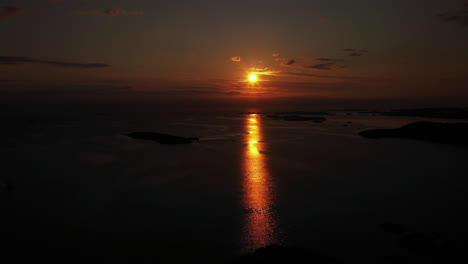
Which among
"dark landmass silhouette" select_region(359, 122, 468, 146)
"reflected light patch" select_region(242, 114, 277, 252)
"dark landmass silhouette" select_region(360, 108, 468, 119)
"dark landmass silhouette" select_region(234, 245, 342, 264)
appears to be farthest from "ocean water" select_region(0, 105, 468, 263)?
"dark landmass silhouette" select_region(360, 108, 468, 119)

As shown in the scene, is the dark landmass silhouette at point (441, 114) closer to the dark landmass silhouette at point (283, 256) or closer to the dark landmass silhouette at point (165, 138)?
the dark landmass silhouette at point (165, 138)

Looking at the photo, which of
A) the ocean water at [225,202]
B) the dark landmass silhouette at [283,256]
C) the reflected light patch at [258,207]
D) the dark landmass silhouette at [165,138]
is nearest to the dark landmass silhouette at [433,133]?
the ocean water at [225,202]

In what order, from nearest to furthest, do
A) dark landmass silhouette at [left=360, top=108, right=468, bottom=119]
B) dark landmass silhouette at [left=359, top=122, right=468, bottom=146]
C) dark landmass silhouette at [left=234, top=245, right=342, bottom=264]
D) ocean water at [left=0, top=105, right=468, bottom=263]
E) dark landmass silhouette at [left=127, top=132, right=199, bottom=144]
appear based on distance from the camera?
dark landmass silhouette at [left=234, top=245, right=342, bottom=264], ocean water at [left=0, top=105, right=468, bottom=263], dark landmass silhouette at [left=359, top=122, right=468, bottom=146], dark landmass silhouette at [left=127, top=132, right=199, bottom=144], dark landmass silhouette at [left=360, top=108, right=468, bottom=119]

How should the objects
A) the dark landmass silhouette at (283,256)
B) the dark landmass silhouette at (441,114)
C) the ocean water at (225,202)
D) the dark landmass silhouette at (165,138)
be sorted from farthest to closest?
the dark landmass silhouette at (441,114), the dark landmass silhouette at (165,138), the ocean water at (225,202), the dark landmass silhouette at (283,256)

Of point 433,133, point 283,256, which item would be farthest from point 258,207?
point 433,133

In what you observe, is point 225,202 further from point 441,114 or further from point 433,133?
point 441,114

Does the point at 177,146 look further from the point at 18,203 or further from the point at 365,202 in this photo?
the point at 365,202

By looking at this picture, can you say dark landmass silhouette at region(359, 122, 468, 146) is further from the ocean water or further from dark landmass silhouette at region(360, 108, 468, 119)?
dark landmass silhouette at region(360, 108, 468, 119)
